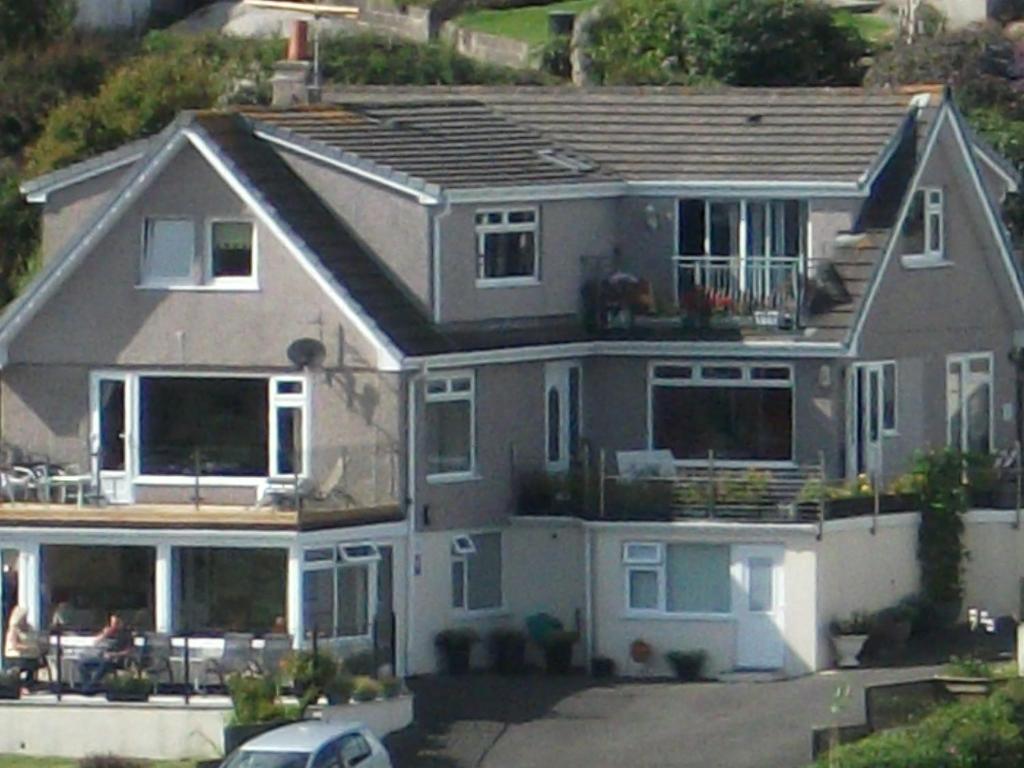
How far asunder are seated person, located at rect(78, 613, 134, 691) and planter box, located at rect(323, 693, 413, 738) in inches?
124

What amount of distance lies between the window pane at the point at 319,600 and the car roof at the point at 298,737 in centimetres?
575

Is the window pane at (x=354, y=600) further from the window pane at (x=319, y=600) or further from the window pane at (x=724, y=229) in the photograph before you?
the window pane at (x=724, y=229)

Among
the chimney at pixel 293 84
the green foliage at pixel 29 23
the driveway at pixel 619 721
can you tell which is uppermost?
the green foliage at pixel 29 23

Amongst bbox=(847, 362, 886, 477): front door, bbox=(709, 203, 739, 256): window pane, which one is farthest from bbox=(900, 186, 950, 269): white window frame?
bbox=(709, 203, 739, 256): window pane

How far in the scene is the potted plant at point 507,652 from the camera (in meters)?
57.5

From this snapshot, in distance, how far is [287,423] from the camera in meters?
57.6

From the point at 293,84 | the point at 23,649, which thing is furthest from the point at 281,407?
the point at 293,84

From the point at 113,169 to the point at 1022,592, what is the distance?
45.6ft

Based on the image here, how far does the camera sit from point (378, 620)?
56.2 meters

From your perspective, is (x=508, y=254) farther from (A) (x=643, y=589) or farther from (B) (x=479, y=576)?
(A) (x=643, y=589)

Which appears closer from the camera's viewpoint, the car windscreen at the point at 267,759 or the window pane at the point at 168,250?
the car windscreen at the point at 267,759

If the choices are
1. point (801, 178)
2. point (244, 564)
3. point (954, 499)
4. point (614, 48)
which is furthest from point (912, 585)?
point (614, 48)

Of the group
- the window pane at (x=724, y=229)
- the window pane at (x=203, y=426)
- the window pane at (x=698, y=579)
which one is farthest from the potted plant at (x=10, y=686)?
the window pane at (x=724, y=229)

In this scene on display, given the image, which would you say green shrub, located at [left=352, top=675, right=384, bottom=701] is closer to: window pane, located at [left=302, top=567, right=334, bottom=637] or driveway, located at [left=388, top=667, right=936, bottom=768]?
driveway, located at [left=388, top=667, right=936, bottom=768]
